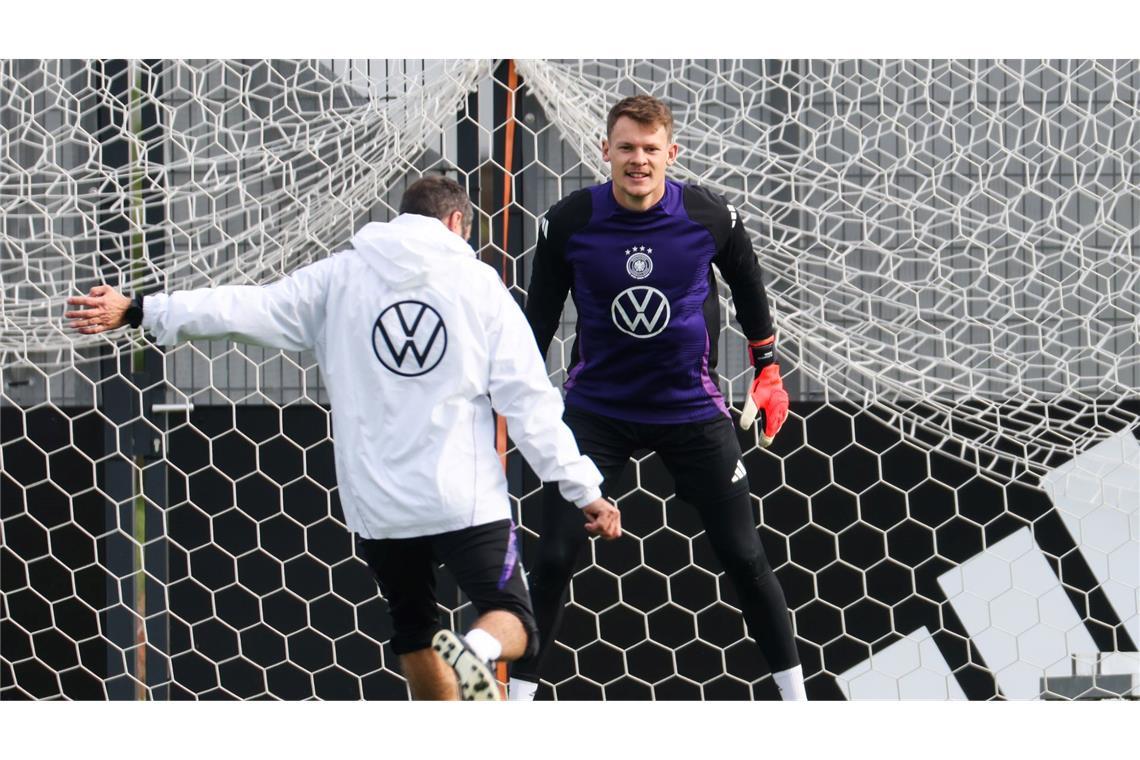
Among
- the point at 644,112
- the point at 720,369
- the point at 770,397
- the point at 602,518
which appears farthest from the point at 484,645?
the point at 720,369

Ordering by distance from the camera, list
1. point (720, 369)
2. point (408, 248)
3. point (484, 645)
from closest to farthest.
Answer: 1. point (484, 645)
2. point (408, 248)
3. point (720, 369)

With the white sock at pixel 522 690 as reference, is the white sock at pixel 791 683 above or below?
above

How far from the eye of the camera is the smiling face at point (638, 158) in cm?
264

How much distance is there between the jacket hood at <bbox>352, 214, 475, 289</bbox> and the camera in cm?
234

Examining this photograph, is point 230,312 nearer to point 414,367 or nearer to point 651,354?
point 414,367

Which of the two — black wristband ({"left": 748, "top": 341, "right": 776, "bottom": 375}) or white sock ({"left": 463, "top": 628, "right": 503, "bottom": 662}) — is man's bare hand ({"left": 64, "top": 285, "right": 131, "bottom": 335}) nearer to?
white sock ({"left": 463, "top": 628, "right": 503, "bottom": 662})

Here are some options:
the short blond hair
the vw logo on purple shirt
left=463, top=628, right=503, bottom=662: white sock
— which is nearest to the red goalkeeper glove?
the vw logo on purple shirt

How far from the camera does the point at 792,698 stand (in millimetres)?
2693

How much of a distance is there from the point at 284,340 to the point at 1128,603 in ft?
8.18

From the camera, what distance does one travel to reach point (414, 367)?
2.33 meters

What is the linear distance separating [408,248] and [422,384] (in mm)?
229

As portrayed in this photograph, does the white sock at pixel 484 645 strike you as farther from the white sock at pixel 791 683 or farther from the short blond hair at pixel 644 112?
the short blond hair at pixel 644 112

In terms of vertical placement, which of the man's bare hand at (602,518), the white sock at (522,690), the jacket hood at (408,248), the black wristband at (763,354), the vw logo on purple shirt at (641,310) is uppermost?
the jacket hood at (408,248)

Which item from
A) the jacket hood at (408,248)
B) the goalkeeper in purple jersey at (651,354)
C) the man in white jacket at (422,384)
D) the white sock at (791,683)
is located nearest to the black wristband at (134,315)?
the man in white jacket at (422,384)
